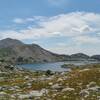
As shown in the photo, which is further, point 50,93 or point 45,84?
point 45,84

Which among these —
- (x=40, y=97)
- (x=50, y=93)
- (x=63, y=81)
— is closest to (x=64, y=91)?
(x=50, y=93)

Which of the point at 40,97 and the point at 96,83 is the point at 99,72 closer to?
the point at 96,83

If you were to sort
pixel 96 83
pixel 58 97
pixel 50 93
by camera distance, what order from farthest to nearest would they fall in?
pixel 96 83
pixel 50 93
pixel 58 97

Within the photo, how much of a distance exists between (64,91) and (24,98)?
13.6 feet

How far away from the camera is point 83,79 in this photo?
1330 inches

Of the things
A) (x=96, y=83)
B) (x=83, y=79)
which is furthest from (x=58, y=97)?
(x=83, y=79)

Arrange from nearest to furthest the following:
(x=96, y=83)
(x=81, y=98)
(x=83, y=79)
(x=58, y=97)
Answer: (x=81, y=98)
(x=58, y=97)
(x=96, y=83)
(x=83, y=79)

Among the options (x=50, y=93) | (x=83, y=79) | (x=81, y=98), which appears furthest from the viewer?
(x=83, y=79)

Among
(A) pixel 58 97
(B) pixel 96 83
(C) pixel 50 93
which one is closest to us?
(A) pixel 58 97

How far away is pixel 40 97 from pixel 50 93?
2.20 meters

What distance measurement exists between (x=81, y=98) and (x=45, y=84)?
1079cm

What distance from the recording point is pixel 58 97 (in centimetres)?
2673

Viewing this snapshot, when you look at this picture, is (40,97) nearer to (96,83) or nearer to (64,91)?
(64,91)

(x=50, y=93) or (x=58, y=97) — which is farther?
(x=50, y=93)
